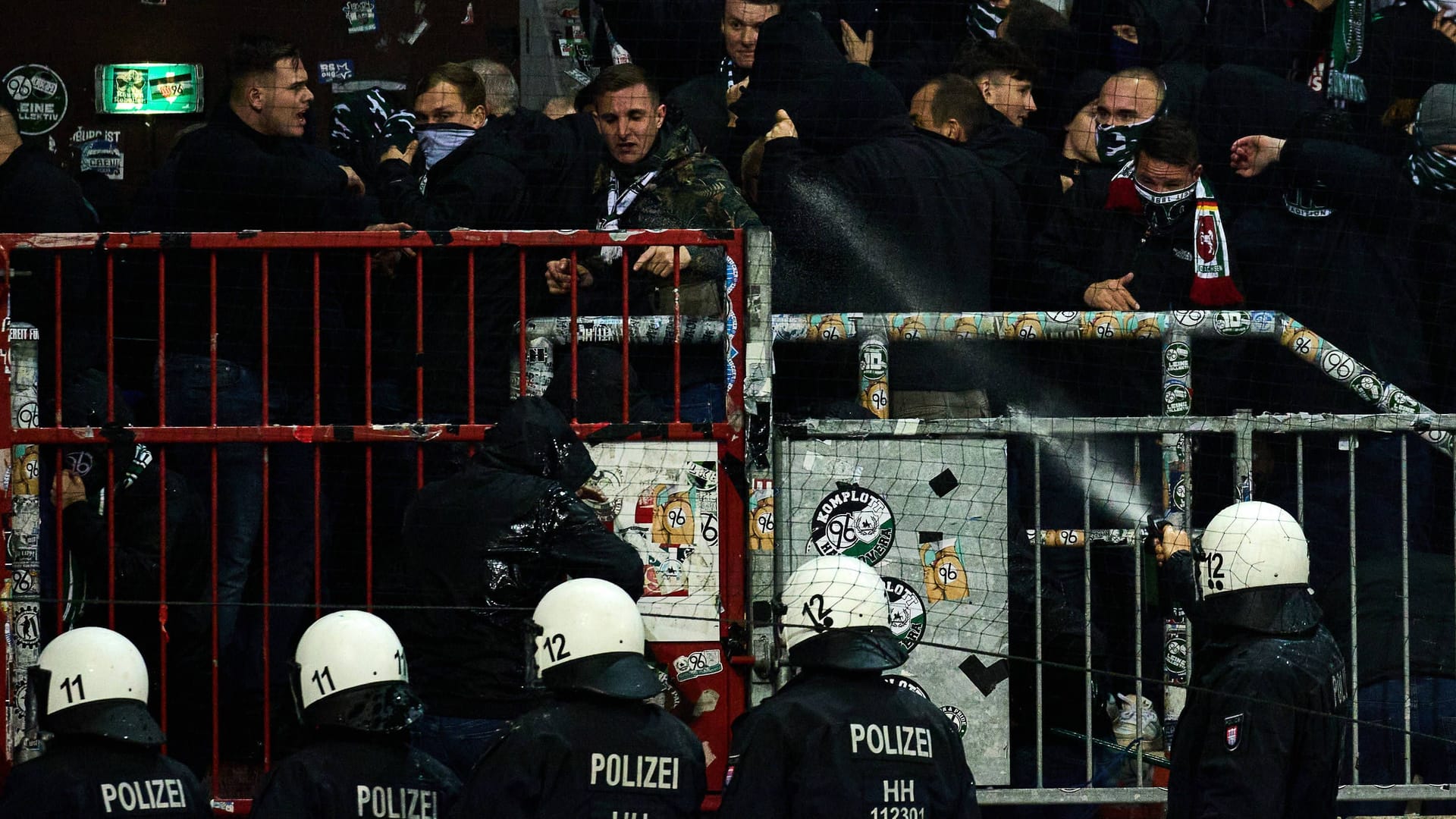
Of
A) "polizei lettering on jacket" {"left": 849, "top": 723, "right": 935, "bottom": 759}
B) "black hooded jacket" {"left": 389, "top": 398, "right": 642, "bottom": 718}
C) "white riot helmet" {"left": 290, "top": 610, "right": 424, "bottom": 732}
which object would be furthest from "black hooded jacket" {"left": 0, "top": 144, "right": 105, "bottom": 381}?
"polizei lettering on jacket" {"left": 849, "top": 723, "right": 935, "bottom": 759}

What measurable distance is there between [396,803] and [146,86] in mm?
6486

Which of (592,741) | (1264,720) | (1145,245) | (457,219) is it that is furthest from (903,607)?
(457,219)

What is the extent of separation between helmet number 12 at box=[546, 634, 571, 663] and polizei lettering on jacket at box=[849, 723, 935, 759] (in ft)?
2.79

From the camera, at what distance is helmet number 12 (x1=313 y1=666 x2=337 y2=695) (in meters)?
5.45

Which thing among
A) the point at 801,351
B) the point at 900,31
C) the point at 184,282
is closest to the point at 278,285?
the point at 184,282

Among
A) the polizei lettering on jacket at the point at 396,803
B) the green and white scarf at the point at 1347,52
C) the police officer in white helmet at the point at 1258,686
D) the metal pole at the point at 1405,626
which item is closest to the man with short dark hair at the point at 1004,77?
the green and white scarf at the point at 1347,52

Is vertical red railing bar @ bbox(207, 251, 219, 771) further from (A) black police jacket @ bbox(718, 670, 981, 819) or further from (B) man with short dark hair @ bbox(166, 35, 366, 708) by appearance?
(A) black police jacket @ bbox(718, 670, 981, 819)

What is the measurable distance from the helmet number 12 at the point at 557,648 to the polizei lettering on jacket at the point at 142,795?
116 centimetres

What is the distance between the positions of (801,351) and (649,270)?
0.83m

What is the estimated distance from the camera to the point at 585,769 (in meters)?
5.23

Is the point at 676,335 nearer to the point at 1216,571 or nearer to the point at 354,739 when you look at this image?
the point at 354,739

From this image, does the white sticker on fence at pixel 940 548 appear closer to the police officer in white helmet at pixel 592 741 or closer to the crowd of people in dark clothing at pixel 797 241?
the crowd of people in dark clothing at pixel 797 241

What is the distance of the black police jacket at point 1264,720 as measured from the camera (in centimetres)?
559

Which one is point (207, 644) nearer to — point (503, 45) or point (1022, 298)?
point (1022, 298)
